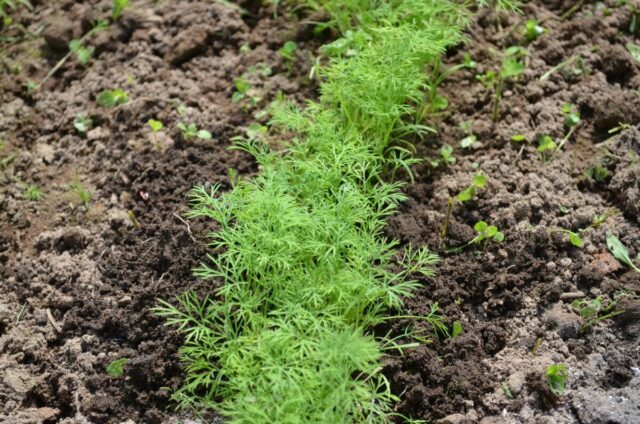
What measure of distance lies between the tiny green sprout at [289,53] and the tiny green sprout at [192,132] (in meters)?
→ 0.60

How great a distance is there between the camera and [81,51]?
4.67 m

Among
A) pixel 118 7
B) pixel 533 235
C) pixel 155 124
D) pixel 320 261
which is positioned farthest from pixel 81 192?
pixel 533 235

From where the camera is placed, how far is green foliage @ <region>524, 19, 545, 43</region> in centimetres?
447

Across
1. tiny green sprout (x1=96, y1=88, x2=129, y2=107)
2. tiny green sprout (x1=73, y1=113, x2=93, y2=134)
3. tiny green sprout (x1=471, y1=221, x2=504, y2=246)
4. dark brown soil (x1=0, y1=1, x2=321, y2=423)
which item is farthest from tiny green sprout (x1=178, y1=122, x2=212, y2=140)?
tiny green sprout (x1=471, y1=221, x2=504, y2=246)

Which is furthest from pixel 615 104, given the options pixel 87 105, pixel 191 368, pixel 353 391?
pixel 87 105

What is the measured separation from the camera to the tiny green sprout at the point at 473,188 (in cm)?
388

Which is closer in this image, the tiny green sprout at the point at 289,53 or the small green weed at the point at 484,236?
the small green weed at the point at 484,236

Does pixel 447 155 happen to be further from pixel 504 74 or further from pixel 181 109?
pixel 181 109

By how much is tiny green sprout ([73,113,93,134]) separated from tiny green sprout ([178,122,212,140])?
51 cm

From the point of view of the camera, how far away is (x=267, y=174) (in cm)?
355

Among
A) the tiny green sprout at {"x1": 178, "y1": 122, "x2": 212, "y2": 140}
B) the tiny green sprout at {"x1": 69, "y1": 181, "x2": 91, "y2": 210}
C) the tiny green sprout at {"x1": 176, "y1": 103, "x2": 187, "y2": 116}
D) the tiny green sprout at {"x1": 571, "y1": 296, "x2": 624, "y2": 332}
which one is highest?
the tiny green sprout at {"x1": 176, "y1": 103, "x2": 187, "y2": 116}

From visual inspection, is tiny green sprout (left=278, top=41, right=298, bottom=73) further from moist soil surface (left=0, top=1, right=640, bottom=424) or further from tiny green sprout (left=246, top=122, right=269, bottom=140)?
tiny green sprout (left=246, top=122, right=269, bottom=140)

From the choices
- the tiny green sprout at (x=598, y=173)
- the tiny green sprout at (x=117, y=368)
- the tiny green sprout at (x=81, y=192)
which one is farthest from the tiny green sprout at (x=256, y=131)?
the tiny green sprout at (x=598, y=173)

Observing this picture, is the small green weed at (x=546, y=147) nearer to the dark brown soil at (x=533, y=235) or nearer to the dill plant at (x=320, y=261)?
the dark brown soil at (x=533, y=235)
